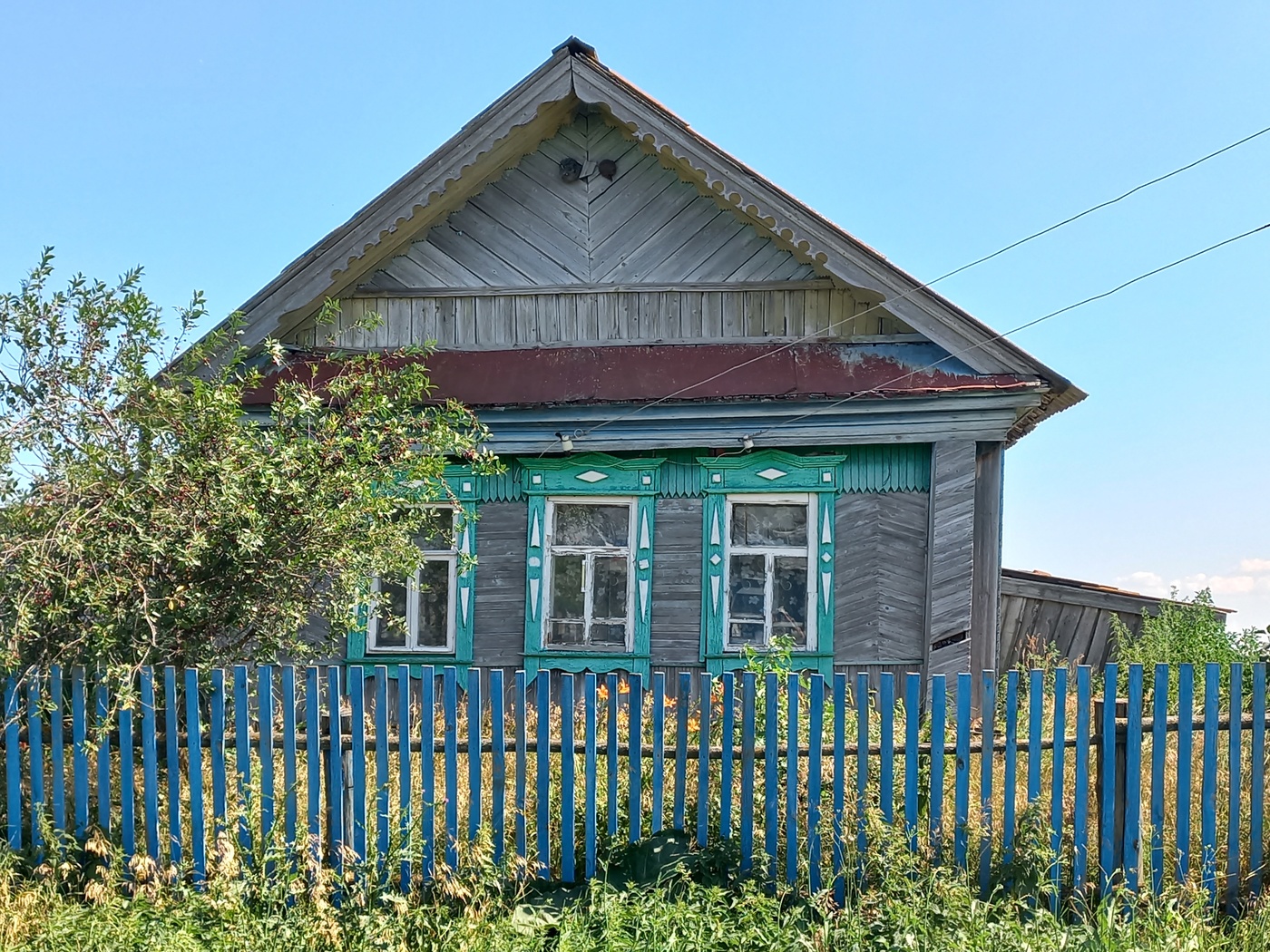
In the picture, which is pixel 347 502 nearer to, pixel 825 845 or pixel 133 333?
pixel 133 333

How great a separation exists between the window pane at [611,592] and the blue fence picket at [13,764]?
4682 millimetres

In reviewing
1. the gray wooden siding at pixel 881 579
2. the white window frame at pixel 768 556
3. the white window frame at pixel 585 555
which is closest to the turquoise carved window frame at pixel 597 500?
the white window frame at pixel 585 555

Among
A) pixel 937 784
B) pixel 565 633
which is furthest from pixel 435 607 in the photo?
pixel 937 784

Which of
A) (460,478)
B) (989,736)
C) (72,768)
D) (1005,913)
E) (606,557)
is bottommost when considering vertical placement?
(1005,913)

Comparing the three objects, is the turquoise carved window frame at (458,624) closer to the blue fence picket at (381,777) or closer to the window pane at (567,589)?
the window pane at (567,589)

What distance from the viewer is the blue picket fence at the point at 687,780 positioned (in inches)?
196

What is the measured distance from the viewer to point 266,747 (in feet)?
17.2

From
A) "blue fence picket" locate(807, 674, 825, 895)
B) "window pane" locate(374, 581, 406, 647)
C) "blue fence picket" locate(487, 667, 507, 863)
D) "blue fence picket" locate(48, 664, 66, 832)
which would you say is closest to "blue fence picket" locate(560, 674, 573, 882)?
"blue fence picket" locate(487, 667, 507, 863)

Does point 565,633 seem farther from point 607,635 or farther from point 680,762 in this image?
point 680,762

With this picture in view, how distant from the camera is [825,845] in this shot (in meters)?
5.04

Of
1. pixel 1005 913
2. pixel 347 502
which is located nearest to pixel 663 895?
pixel 1005 913

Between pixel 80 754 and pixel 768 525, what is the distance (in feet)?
18.1

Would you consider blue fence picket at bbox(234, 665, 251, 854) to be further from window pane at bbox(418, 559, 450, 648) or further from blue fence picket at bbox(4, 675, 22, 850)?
window pane at bbox(418, 559, 450, 648)

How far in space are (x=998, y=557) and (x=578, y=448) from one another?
11.8 feet
